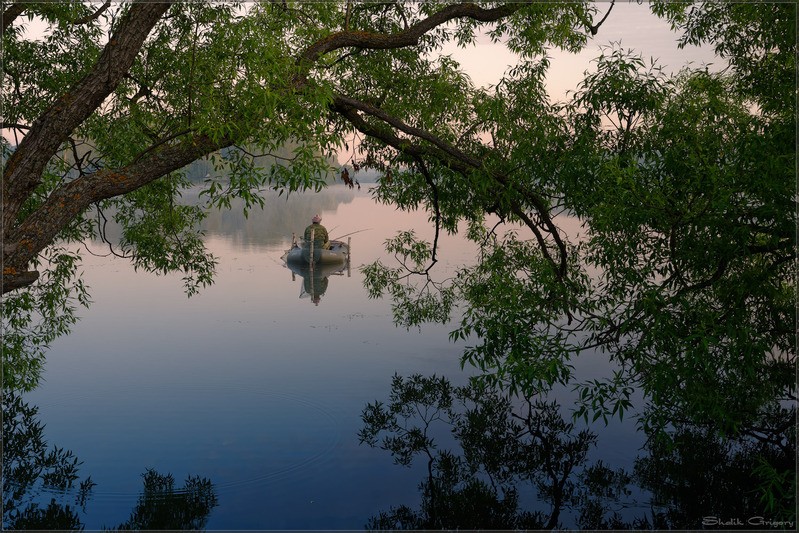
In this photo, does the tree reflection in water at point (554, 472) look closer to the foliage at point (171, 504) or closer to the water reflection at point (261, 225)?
the foliage at point (171, 504)

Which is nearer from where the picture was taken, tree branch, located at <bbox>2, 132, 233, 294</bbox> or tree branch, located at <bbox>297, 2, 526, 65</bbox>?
tree branch, located at <bbox>2, 132, 233, 294</bbox>

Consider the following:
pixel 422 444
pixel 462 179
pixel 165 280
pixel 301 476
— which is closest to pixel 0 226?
pixel 301 476

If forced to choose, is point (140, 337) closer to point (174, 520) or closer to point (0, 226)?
point (174, 520)

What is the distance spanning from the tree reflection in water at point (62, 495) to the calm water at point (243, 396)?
16cm

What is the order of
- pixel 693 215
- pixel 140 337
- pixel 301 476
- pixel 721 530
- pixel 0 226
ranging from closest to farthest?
pixel 693 215, pixel 0 226, pixel 721 530, pixel 301 476, pixel 140 337

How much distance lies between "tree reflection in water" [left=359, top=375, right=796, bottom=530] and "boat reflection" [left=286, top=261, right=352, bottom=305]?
15.1 meters

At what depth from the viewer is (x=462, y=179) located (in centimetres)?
1047

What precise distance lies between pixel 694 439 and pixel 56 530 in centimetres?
875

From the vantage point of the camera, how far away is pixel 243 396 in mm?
13836

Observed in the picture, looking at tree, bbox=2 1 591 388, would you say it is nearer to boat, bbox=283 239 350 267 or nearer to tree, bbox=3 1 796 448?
tree, bbox=3 1 796 448

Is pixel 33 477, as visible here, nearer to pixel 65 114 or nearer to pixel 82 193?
pixel 82 193

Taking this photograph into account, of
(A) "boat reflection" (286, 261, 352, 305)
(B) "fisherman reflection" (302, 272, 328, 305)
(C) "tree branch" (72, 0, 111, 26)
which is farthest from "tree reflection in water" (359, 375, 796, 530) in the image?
(A) "boat reflection" (286, 261, 352, 305)

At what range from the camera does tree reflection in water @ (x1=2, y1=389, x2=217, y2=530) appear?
859 centimetres

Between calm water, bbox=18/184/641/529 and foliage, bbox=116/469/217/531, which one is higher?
calm water, bbox=18/184/641/529
